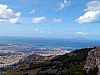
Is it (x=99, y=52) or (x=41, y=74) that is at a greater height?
(x=99, y=52)

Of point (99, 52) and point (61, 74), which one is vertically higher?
point (99, 52)

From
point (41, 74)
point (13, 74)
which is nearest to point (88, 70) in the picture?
point (41, 74)

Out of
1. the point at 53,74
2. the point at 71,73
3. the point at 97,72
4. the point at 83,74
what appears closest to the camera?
the point at 97,72

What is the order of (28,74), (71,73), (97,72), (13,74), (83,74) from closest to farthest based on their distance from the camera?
(97,72)
(83,74)
(71,73)
(28,74)
(13,74)

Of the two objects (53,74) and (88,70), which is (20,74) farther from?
(88,70)

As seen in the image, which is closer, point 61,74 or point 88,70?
point 88,70

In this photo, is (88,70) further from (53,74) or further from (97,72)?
(53,74)

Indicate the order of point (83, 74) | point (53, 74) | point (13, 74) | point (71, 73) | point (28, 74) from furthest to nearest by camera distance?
point (13, 74), point (28, 74), point (53, 74), point (71, 73), point (83, 74)

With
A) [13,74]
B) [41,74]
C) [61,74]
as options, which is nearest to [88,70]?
[61,74]

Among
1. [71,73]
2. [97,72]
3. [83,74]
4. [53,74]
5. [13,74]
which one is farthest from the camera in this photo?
[13,74]
